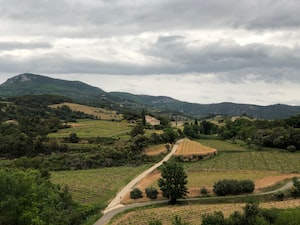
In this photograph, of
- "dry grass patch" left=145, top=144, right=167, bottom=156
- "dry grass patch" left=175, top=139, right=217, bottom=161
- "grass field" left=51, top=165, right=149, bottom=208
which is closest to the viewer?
"grass field" left=51, top=165, right=149, bottom=208

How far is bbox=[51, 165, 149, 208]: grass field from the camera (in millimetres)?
65938

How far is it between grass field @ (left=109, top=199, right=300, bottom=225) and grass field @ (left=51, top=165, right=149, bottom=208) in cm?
787

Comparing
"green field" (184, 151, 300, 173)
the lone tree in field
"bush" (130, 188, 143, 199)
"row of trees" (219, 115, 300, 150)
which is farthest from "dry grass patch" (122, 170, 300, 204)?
"row of trees" (219, 115, 300, 150)

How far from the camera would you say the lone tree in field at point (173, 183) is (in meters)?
61.7

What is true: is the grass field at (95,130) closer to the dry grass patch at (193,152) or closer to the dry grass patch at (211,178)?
the dry grass patch at (193,152)

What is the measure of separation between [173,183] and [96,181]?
21.8 meters

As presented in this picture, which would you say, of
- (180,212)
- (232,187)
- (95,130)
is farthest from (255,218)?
(95,130)

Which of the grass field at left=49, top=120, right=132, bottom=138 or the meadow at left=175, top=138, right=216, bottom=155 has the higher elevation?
the grass field at left=49, top=120, right=132, bottom=138

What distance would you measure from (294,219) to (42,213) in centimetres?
2606

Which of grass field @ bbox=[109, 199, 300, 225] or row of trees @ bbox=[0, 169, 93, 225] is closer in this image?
row of trees @ bbox=[0, 169, 93, 225]

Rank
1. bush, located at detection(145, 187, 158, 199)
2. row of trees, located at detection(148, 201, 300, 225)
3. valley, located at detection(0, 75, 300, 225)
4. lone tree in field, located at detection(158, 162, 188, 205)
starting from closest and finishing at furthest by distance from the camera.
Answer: row of trees, located at detection(148, 201, 300, 225), valley, located at detection(0, 75, 300, 225), lone tree in field, located at detection(158, 162, 188, 205), bush, located at detection(145, 187, 158, 199)

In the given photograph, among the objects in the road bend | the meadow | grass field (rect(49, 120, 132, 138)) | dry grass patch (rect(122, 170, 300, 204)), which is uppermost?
grass field (rect(49, 120, 132, 138))

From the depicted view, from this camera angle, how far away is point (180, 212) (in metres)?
55.2

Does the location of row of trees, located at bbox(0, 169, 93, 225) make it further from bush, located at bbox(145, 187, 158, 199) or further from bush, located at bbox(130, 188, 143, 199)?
bush, located at bbox(145, 187, 158, 199)
